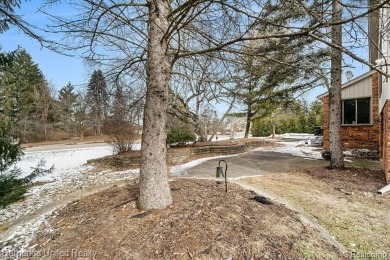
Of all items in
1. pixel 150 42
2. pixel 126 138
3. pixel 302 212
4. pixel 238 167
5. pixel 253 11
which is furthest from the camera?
pixel 126 138

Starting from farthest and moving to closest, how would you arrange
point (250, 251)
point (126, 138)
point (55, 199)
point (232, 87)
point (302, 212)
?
point (126, 138) < point (55, 199) < point (232, 87) < point (302, 212) < point (250, 251)

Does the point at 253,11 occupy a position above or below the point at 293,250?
above

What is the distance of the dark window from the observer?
1191 cm

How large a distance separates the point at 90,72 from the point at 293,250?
553 cm

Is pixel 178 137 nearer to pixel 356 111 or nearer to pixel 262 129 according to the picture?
pixel 356 111

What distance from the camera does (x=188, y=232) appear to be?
3.05m

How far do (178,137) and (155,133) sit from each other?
26.8ft

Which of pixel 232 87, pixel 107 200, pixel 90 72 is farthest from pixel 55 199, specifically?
pixel 232 87

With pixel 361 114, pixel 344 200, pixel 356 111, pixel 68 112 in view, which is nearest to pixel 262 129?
pixel 356 111

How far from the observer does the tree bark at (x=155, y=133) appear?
3705 millimetres

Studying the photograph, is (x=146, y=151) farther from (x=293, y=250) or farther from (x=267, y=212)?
(x=293, y=250)

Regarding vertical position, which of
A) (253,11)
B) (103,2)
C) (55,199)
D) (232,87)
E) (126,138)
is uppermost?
(103,2)

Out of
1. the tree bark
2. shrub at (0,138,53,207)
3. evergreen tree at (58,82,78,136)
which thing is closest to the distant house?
the tree bark

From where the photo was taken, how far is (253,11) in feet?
11.8
